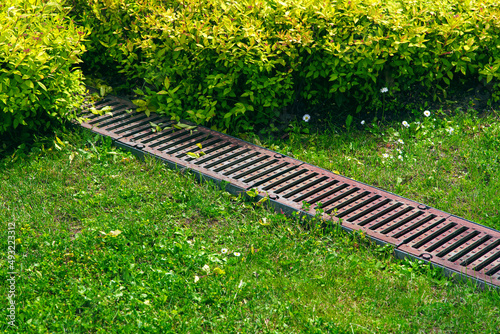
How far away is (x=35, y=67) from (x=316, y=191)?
2491 mm

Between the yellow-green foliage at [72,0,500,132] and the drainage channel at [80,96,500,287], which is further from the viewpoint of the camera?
the yellow-green foliage at [72,0,500,132]

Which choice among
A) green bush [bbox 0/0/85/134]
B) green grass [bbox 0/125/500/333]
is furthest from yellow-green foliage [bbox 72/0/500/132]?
green grass [bbox 0/125/500/333]

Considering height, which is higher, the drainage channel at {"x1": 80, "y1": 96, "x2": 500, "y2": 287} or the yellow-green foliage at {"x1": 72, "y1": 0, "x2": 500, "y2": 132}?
the yellow-green foliage at {"x1": 72, "y1": 0, "x2": 500, "y2": 132}

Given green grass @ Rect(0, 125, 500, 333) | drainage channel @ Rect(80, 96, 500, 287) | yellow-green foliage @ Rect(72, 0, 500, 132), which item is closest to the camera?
green grass @ Rect(0, 125, 500, 333)

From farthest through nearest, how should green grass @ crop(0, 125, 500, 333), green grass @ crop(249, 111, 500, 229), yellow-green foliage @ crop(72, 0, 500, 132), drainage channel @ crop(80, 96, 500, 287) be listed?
yellow-green foliage @ crop(72, 0, 500, 132) < green grass @ crop(249, 111, 500, 229) < drainage channel @ crop(80, 96, 500, 287) < green grass @ crop(0, 125, 500, 333)

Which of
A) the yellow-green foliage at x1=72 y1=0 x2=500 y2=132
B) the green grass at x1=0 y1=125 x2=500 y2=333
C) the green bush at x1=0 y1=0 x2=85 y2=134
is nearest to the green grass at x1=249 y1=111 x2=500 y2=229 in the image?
the green grass at x1=0 y1=125 x2=500 y2=333

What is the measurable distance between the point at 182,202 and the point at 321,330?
1.56 meters

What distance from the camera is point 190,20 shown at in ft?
16.2

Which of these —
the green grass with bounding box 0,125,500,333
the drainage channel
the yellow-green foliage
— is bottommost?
the green grass with bounding box 0,125,500,333

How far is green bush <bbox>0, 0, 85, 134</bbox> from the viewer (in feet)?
14.1

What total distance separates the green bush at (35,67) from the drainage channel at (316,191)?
371 millimetres

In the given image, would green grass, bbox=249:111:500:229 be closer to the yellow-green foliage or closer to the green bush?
the yellow-green foliage

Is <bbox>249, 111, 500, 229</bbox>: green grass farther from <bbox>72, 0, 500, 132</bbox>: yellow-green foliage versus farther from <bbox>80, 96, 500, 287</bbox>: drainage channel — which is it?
<bbox>72, 0, 500, 132</bbox>: yellow-green foliage

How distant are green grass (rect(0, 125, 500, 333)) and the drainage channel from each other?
0.43ft
